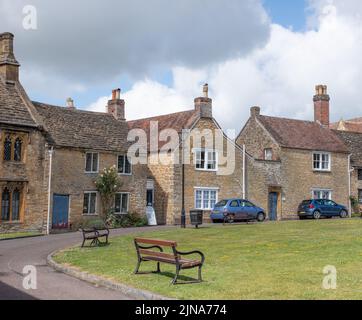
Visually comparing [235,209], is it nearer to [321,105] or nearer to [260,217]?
[260,217]

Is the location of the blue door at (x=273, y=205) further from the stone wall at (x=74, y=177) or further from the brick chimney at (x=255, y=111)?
the stone wall at (x=74, y=177)

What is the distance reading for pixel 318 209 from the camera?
40406mm

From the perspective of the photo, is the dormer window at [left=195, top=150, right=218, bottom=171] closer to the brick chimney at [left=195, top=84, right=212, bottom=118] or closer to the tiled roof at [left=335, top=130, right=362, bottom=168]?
the brick chimney at [left=195, top=84, right=212, bottom=118]

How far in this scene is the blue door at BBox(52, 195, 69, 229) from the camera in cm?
3186

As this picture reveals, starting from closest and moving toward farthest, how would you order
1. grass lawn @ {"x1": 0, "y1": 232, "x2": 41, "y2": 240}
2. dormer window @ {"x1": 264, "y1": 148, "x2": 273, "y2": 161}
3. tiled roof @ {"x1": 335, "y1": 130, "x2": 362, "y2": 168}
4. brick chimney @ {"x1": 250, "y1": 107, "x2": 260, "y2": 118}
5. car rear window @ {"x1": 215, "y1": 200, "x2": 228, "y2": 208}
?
grass lawn @ {"x1": 0, "y1": 232, "x2": 41, "y2": 240}, car rear window @ {"x1": 215, "y1": 200, "x2": 228, "y2": 208}, dormer window @ {"x1": 264, "y1": 148, "x2": 273, "y2": 161}, brick chimney @ {"x1": 250, "y1": 107, "x2": 260, "y2": 118}, tiled roof @ {"x1": 335, "y1": 130, "x2": 362, "y2": 168}

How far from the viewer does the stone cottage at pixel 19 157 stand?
97.5 feet

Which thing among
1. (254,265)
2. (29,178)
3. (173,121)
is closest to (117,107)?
(173,121)

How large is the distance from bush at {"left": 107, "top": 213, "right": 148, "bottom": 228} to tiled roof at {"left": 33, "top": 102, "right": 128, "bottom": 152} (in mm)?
4520

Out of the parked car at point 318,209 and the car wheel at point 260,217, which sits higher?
the parked car at point 318,209

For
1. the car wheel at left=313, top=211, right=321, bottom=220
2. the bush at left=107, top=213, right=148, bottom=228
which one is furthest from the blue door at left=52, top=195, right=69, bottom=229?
the car wheel at left=313, top=211, right=321, bottom=220

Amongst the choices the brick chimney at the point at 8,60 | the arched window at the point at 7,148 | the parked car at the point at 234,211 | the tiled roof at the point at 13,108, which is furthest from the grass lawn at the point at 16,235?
the parked car at the point at 234,211

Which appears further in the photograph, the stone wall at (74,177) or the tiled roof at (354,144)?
the tiled roof at (354,144)

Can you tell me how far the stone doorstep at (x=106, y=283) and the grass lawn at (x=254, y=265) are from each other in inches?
12.7

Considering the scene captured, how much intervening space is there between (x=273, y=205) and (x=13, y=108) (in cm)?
2185
